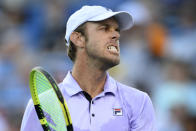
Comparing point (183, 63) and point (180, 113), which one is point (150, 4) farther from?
point (180, 113)

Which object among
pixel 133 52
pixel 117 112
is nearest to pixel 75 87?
pixel 117 112

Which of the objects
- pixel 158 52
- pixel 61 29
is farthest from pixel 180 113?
pixel 61 29

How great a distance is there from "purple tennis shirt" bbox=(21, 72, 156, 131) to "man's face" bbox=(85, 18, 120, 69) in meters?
0.23

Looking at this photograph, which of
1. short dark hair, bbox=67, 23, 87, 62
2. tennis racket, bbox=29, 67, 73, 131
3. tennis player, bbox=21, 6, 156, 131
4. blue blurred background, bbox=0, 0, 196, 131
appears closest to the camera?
tennis racket, bbox=29, 67, 73, 131

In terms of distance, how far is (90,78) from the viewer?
4.21 metres

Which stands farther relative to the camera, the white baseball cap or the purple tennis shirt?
the white baseball cap

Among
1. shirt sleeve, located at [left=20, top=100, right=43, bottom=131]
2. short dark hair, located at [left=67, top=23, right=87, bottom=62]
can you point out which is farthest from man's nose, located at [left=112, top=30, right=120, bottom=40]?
shirt sleeve, located at [left=20, top=100, right=43, bottom=131]

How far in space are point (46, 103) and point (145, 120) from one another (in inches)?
29.2

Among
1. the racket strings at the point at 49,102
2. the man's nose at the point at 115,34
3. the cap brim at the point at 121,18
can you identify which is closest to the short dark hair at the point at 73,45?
the cap brim at the point at 121,18

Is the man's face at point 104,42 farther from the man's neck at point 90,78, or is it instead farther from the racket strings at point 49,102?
the racket strings at point 49,102

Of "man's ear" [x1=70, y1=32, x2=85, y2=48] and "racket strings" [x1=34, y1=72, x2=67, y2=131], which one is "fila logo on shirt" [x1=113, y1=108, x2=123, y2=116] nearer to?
"racket strings" [x1=34, y1=72, x2=67, y2=131]

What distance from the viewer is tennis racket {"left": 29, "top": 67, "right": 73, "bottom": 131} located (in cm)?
387

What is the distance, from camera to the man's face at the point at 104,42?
13.4 feet

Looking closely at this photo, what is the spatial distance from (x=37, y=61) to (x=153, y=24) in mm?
1916
